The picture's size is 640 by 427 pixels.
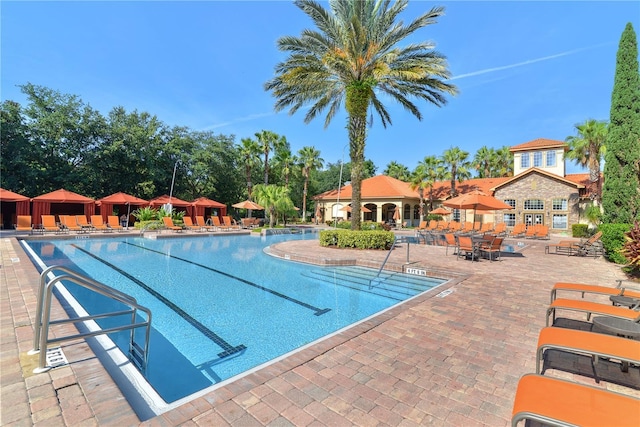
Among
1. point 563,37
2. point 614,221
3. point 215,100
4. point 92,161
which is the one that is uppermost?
point 215,100

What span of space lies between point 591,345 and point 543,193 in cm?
2947

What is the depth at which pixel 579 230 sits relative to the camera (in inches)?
901

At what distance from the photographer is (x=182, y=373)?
12.9ft

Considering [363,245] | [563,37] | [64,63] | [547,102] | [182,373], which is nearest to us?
[182,373]

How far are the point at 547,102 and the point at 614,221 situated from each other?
39.3 ft

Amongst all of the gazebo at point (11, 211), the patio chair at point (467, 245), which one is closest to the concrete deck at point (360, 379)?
the patio chair at point (467, 245)

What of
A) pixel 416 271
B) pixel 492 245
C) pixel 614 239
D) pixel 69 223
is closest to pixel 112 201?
pixel 69 223

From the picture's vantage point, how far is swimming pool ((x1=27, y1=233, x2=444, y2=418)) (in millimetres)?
4258

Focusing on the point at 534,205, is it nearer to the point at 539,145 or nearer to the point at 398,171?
the point at 539,145

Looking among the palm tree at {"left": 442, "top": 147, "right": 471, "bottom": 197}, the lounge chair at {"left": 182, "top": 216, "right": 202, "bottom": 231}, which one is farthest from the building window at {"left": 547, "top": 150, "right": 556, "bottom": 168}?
the lounge chair at {"left": 182, "top": 216, "right": 202, "bottom": 231}

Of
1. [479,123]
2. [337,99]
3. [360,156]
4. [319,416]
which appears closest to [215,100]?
[337,99]

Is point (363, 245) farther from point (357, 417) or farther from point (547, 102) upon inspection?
point (547, 102)

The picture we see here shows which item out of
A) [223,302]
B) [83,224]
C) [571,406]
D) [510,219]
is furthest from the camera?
[510,219]

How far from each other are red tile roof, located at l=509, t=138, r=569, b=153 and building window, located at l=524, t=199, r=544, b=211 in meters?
5.02
